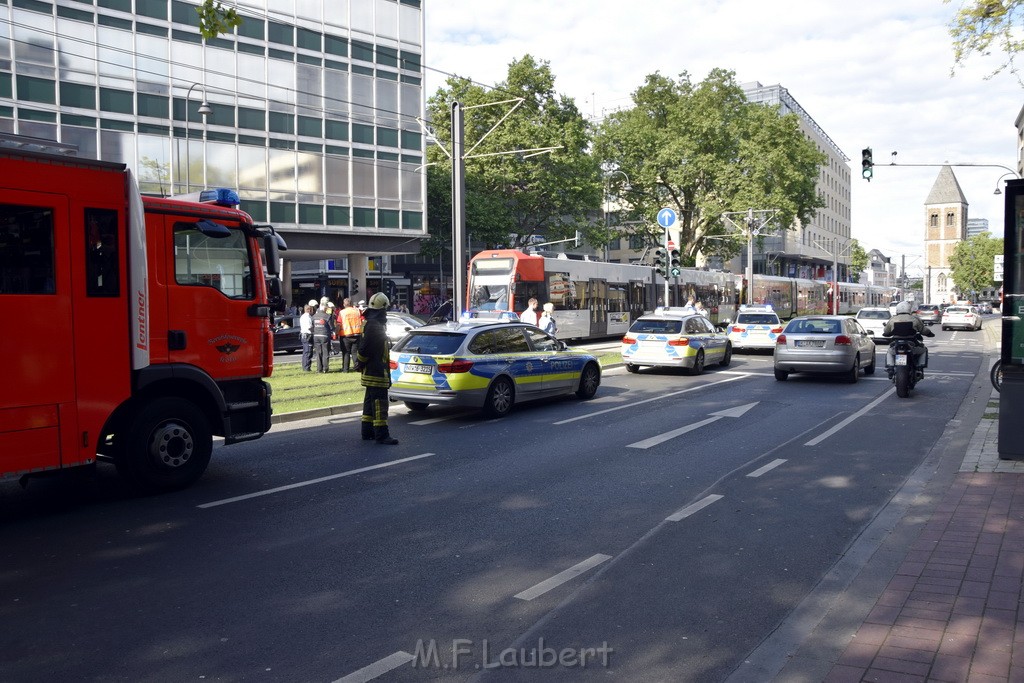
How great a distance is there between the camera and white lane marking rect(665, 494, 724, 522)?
6773 millimetres

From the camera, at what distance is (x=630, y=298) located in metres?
35.1

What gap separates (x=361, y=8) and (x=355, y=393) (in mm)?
28178

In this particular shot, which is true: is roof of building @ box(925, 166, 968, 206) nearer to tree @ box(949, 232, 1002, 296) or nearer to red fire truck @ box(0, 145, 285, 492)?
tree @ box(949, 232, 1002, 296)

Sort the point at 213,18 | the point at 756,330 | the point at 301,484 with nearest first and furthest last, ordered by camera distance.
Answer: the point at 301,484, the point at 213,18, the point at 756,330

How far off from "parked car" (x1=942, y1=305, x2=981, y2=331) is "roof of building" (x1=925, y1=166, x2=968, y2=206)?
96429mm

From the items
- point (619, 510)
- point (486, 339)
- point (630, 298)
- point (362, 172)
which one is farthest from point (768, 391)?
point (362, 172)

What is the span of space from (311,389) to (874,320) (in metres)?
24.5

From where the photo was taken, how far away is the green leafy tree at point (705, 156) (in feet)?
154

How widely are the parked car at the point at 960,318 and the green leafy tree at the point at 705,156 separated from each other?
10.2 metres

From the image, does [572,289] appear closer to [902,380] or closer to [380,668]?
[902,380]

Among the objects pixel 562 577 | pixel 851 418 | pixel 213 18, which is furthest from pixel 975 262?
pixel 562 577

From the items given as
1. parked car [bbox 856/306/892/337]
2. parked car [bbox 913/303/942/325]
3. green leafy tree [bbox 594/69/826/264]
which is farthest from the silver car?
parked car [bbox 913/303/942/325]

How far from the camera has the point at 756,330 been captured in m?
25.3

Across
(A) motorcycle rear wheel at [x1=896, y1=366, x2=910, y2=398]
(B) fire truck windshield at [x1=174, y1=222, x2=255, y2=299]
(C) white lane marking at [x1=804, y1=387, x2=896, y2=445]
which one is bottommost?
(C) white lane marking at [x1=804, y1=387, x2=896, y2=445]
